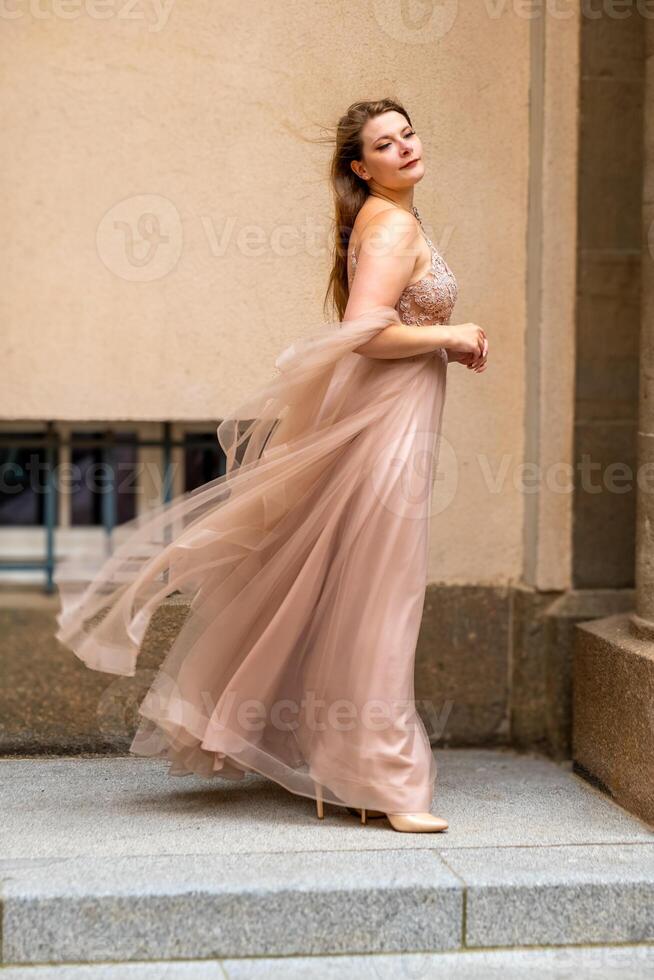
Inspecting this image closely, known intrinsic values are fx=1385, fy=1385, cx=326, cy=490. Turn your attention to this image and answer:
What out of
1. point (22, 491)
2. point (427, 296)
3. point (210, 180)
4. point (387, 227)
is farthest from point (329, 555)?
point (22, 491)

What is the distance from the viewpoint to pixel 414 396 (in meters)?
4.33

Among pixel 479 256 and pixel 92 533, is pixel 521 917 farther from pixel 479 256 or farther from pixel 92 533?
pixel 92 533

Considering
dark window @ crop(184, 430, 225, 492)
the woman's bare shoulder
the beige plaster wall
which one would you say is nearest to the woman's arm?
the woman's bare shoulder

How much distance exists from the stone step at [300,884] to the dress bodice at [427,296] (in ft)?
5.26

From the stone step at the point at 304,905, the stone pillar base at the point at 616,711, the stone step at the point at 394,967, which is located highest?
the stone pillar base at the point at 616,711

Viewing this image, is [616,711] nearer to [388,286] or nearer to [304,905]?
[304,905]

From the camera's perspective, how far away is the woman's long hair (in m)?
4.32

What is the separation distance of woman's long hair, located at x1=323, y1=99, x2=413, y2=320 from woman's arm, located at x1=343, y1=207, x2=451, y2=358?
195 mm

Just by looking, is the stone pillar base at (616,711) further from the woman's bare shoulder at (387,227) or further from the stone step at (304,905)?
the woman's bare shoulder at (387,227)

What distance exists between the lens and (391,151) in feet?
14.0

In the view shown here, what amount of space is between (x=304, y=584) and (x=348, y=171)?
131 cm

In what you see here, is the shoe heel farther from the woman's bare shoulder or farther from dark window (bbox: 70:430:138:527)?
dark window (bbox: 70:430:138:527)

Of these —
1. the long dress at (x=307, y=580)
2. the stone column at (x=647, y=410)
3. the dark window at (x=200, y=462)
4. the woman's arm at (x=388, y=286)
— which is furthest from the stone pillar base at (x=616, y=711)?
the dark window at (x=200, y=462)

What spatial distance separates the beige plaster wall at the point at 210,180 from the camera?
5297 millimetres
